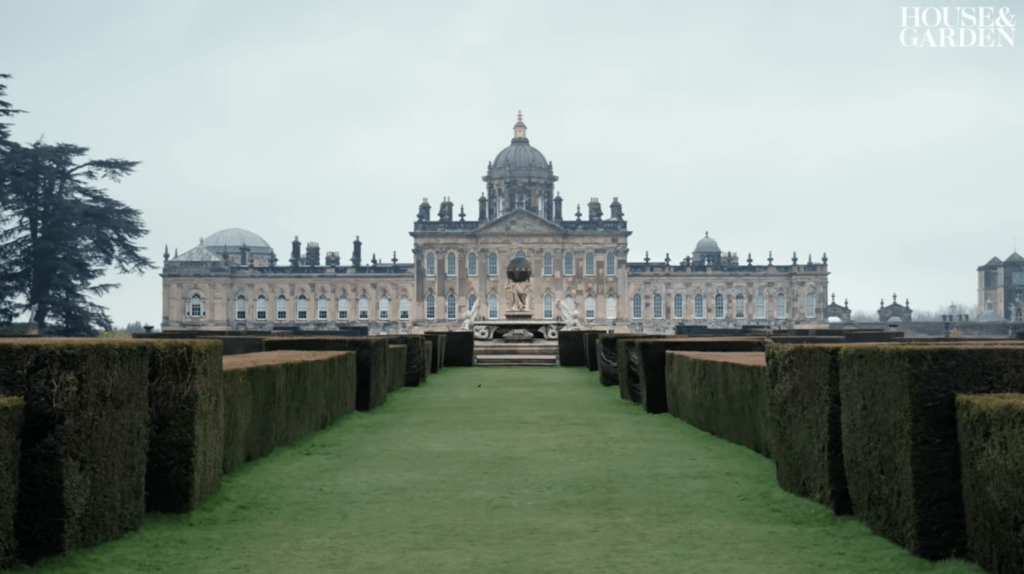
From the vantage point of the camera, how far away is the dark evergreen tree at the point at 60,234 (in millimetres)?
45312

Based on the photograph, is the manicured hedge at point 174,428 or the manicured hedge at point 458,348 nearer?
the manicured hedge at point 174,428

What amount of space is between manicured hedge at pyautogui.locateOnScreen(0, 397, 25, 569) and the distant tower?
258ft

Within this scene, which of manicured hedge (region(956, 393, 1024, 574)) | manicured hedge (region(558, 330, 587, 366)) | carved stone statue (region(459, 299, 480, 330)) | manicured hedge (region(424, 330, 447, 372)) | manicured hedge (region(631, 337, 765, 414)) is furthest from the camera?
carved stone statue (region(459, 299, 480, 330))

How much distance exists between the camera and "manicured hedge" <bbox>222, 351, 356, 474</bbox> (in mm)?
7676

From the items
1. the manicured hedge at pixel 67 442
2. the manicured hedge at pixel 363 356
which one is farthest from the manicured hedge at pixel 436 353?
the manicured hedge at pixel 67 442

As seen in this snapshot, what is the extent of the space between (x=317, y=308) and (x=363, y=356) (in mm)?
70048

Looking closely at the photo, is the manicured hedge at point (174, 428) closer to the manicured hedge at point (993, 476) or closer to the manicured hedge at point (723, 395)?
the manicured hedge at point (723, 395)

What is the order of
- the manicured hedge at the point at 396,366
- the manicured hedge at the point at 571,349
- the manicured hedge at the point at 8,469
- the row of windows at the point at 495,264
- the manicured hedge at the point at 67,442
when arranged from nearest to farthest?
the manicured hedge at the point at 8,469
the manicured hedge at the point at 67,442
the manicured hedge at the point at 396,366
the manicured hedge at the point at 571,349
the row of windows at the point at 495,264

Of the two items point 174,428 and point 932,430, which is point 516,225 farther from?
point 932,430

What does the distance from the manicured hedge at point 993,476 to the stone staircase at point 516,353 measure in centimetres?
2269

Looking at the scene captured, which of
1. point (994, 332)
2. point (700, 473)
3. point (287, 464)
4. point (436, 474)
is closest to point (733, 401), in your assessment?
point (700, 473)

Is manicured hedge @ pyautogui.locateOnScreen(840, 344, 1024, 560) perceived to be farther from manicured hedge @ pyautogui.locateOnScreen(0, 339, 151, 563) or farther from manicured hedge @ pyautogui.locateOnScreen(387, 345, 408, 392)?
manicured hedge @ pyautogui.locateOnScreen(387, 345, 408, 392)

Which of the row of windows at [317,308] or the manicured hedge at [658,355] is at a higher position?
the row of windows at [317,308]

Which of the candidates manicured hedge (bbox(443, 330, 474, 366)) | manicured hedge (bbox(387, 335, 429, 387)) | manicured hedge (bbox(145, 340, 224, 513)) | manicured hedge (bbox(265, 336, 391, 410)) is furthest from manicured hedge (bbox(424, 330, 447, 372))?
manicured hedge (bbox(145, 340, 224, 513))
